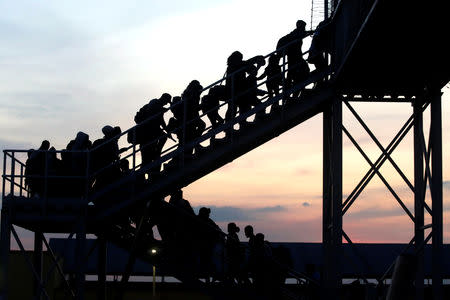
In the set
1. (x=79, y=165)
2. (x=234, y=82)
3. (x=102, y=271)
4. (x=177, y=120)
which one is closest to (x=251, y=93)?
(x=234, y=82)

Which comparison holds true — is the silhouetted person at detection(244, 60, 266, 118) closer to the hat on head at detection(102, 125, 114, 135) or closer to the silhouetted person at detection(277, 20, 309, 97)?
the silhouetted person at detection(277, 20, 309, 97)

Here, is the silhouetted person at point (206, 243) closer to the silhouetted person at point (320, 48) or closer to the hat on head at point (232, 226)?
the hat on head at point (232, 226)

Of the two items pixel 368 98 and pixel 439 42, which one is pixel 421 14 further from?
pixel 368 98

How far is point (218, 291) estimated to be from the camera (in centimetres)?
1891

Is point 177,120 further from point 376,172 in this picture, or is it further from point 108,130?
point 376,172

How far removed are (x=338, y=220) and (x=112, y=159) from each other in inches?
207

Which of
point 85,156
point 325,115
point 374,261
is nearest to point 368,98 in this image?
point 325,115

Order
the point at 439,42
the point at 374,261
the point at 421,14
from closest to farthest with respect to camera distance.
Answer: the point at 421,14
the point at 439,42
the point at 374,261

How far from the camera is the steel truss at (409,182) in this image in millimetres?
17812

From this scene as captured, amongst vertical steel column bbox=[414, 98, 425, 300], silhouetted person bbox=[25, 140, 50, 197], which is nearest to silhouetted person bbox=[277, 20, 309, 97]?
vertical steel column bbox=[414, 98, 425, 300]

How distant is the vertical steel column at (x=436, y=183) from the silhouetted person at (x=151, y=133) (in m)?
5.95

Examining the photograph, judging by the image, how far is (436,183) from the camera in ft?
58.7

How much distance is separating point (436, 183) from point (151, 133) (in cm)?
637

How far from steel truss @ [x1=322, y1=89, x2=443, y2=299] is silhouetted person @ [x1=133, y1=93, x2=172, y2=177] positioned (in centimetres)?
384
